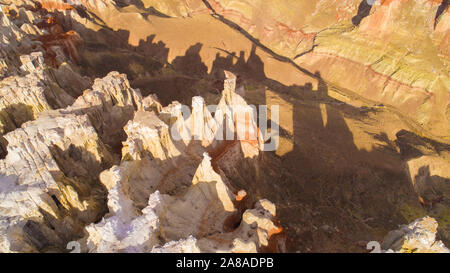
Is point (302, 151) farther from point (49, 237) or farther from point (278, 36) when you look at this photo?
point (278, 36)

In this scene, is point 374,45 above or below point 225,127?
above

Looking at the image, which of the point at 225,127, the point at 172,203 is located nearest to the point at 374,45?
the point at 225,127

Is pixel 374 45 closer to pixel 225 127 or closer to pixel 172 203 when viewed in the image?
pixel 225 127

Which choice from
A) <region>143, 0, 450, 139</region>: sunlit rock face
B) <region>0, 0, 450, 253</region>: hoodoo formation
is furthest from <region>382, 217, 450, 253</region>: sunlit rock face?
<region>143, 0, 450, 139</region>: sunlit rock face

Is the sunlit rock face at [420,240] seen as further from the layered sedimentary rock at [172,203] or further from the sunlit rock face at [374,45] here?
the sunlit rock face at [374,45]

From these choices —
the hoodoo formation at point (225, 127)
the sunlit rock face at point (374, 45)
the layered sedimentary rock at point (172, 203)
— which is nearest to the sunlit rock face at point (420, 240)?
the hoodoo formation at point (225, 127)

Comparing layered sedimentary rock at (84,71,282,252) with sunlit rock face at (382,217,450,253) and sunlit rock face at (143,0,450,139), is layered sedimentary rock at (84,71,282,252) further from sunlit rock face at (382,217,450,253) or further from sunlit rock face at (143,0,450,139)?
sunlit rock face at (143,0,450,139)

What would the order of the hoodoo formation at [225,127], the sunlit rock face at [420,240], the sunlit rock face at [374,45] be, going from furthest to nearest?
the sunlit rock face at [374,45], the hoodoo formation at [225,127], the sunlit rock face at [420,240]

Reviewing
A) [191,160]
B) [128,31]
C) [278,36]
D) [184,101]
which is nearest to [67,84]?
[184,101]

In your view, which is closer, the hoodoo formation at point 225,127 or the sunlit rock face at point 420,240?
the sunlit rock face at point 420,240
